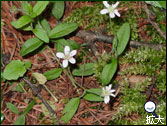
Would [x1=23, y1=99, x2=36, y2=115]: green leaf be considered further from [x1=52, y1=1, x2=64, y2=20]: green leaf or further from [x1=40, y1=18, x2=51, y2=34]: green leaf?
[x1=52, y1=1, x2=64, y2=20]: green leaf

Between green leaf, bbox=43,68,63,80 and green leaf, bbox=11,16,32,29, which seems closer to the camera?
green leaf, bbox=11,16,32,29

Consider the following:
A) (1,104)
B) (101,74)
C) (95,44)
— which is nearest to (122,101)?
(101,74)

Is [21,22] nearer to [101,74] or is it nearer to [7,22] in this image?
[7,22]

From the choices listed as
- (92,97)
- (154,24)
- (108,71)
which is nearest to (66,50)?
(108,71)

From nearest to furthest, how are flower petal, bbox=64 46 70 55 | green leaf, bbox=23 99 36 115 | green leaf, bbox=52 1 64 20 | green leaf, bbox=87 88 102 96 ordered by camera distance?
flower petal, bbox=64 46 70 55, green leaf, bbox=87 88 102 96, green leaf, bbox=23 99 36 115, green leaf, bbox=52 1 64 20

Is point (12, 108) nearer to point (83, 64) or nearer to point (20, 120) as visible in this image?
point (20, 120)

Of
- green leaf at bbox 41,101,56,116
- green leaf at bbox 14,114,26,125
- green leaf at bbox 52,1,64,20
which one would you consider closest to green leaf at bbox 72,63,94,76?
green leaf at bbox 41,101,56,116
